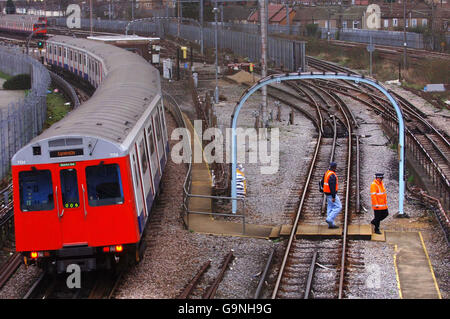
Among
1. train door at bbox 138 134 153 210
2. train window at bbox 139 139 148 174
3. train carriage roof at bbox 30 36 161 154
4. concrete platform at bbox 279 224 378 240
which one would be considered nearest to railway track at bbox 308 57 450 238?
concrete platform at bbox 279 224 378 240

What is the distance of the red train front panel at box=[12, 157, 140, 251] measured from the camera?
12039 millimetres

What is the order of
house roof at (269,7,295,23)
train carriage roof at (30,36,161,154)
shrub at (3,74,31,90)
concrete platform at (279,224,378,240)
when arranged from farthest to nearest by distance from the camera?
house roof at (269,7,295,23), shrub at (3,74,31,90), concrete platform at (279,224,378,240), train carriage roof at (30,36,161,154)

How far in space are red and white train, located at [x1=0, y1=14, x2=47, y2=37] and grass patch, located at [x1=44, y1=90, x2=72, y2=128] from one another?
85.3 feet

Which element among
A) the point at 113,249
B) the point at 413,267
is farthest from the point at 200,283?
the point at 413,267

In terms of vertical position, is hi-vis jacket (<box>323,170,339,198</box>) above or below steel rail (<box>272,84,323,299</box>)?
above

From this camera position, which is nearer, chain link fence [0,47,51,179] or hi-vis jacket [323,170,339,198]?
hi-vis jacket [323,170,339,198]

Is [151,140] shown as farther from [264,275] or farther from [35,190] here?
[264,275]

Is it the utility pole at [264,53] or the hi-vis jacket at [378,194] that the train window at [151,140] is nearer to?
the hi-vis jacket at [378,194]

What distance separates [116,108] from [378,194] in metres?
5.55

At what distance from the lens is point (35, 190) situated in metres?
12.1

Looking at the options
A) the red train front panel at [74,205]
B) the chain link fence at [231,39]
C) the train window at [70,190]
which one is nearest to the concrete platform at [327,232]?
the red train front panel at [74,205]

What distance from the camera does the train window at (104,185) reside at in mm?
12117

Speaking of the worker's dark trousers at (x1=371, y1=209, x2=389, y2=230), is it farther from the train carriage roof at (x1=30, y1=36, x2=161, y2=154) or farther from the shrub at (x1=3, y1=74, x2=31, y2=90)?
the shrub at (x1=3, y1=74, x2=31, y2=90)
